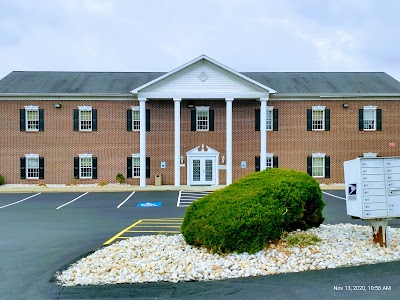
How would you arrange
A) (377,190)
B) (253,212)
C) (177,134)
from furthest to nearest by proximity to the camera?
(177,134) → (377,190) → (253,212)

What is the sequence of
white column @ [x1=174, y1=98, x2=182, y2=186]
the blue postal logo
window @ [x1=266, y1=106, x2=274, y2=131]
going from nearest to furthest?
the blue postal logo → white column @ [x1=174, y1=98, x2=182, y2=186] → window @ [x1=266, y1=106, x2=274, y2=131]

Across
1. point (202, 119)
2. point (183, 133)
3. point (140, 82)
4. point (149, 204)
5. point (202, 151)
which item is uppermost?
point (140, 82)

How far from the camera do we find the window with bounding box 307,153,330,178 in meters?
27.0

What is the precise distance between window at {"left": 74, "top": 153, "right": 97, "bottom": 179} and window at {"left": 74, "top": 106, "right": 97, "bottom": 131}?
6.71 ft

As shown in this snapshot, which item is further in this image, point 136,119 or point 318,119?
point 318,119

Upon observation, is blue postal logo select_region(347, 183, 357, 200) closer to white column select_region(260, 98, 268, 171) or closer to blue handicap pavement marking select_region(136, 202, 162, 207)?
blue handicap pavement marking select_region(136, 202, 162, 207)

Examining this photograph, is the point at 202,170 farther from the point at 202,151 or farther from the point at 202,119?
the point at 202,119

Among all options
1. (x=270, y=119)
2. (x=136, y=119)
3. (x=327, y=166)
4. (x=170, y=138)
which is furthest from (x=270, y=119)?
(x=136, y=119)

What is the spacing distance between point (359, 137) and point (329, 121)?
8.68ft

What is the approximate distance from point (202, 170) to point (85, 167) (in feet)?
29.0

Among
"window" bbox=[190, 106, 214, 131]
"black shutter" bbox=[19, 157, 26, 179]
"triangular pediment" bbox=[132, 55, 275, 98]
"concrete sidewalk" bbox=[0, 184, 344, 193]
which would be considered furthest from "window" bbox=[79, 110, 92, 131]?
"window" bbox=[190, 106, 214, 131]

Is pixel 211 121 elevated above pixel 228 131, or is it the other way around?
pixel 211 121

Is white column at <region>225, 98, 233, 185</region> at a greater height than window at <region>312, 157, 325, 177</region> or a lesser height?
greater

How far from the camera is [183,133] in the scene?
2702 cm
